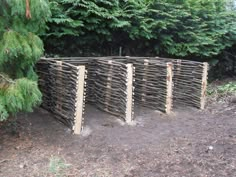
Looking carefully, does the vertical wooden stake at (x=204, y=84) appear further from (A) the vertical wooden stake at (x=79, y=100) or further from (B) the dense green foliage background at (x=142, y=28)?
(A) the vertical wooden stake at (x=79, y=100)

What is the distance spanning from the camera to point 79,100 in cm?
492

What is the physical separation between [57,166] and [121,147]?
3.06 ft

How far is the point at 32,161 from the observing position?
4.04 m

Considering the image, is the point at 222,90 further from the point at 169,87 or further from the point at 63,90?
the point at 63,90

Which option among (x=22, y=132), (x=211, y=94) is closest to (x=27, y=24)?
(x=22, y=132)

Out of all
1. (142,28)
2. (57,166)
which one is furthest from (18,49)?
(142,28)

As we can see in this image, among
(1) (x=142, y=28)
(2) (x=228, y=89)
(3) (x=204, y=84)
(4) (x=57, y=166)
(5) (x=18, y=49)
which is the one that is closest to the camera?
(4) (x=57, y=166)

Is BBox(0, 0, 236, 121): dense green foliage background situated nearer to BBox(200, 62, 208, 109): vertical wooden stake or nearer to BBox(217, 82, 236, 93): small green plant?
BBox(217, 82, 236, 93): small green plant

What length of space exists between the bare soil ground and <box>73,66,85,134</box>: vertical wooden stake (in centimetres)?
12

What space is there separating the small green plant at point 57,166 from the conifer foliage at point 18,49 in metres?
0.64

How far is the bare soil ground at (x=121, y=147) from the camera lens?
3.85 m

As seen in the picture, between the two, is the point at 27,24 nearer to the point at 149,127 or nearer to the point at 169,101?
the point at 149,127

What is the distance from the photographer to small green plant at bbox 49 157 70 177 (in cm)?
376

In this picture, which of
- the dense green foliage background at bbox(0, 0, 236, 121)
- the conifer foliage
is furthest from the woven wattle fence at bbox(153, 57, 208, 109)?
the conifer foliage
